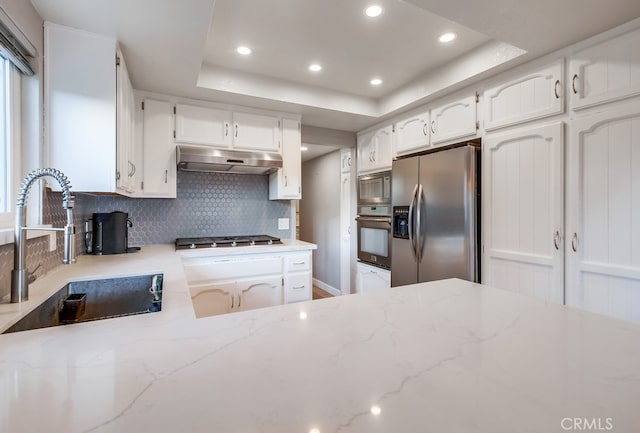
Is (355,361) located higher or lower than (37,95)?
lower

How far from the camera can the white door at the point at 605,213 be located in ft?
5.18

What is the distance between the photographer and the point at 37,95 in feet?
4.92

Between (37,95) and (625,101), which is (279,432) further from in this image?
(625,101)

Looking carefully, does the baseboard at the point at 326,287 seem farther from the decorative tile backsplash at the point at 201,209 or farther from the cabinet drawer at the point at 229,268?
the cabinet drawer at the point at 229,268

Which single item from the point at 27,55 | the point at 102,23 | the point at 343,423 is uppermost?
the point at 102,23

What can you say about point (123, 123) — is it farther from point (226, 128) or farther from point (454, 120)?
point (454, 120)

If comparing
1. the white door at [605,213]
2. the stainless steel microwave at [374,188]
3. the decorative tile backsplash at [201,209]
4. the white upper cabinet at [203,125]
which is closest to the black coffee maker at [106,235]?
the decorative tile backsplash at [201,209]

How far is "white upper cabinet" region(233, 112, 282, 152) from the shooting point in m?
2.82

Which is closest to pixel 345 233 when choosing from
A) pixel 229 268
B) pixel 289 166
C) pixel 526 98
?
pixel 289 166

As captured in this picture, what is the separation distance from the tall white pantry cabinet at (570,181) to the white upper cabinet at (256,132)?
5.81 feet

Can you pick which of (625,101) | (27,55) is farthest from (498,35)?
(27,55)

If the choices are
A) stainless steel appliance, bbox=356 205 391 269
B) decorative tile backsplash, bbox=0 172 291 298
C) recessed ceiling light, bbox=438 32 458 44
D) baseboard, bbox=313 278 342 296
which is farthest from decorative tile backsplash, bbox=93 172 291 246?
recessed ceiling light, bbox=438 32 458 44

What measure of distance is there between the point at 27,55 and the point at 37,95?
0.18 meters

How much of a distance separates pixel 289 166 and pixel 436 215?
55.5 inches
